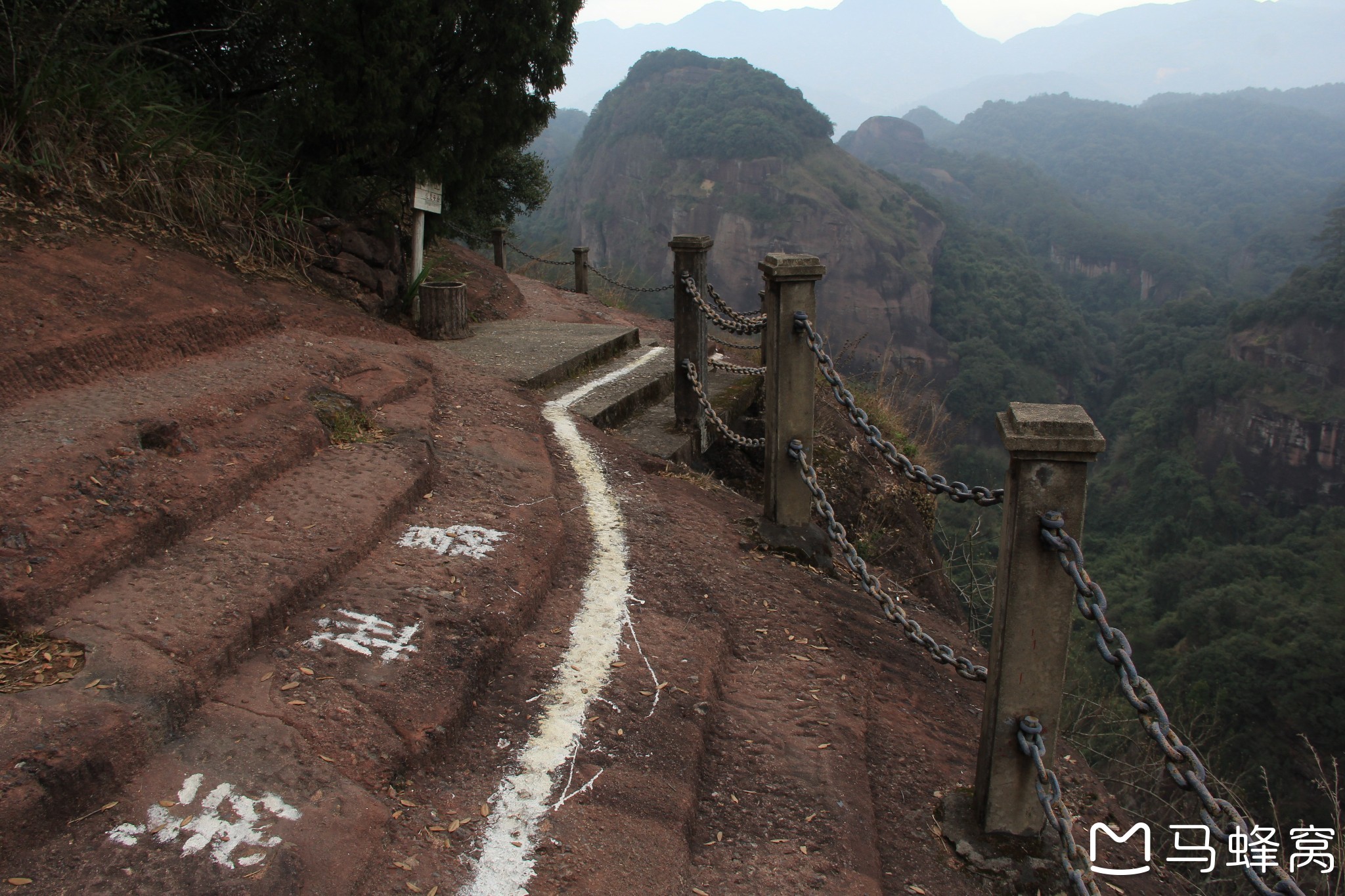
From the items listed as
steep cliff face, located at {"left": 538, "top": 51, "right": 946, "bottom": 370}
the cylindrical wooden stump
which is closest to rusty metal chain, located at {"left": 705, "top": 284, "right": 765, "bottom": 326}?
the cylindrical wooden stump

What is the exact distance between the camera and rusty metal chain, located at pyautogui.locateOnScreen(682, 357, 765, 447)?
5.50 m

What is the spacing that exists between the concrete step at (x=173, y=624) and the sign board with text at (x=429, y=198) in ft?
13.9

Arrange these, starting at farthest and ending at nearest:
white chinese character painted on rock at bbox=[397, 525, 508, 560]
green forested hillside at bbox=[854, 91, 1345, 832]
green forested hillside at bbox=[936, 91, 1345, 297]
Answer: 1. green forested hillside at bbox=[936, 91, 1345, 297]
2. green forested hillside at bbox=[854, 91, 1345, 832]
3. white chinese character painted on rock at bbox=[397, 525, 508, 560]

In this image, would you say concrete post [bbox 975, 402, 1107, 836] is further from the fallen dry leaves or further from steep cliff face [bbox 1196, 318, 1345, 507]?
steep cliff face [bbox 1196, 318, 1345, 507]

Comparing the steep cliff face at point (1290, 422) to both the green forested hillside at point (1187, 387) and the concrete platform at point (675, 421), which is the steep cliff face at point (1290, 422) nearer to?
the green forested hillside at point (1187, 387)

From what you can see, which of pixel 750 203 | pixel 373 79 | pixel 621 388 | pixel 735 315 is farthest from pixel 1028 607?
pixel 750 203

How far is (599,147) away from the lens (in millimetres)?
105062

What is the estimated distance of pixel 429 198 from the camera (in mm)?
7613

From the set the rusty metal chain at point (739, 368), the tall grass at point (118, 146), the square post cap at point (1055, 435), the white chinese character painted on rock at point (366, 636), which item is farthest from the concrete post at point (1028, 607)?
the tall grass at point (118, 146)

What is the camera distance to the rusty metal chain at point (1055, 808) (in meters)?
2.10

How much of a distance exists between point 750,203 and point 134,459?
278 ft

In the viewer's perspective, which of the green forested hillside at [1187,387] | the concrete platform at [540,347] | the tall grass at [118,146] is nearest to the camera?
the tall grass at [118,146]

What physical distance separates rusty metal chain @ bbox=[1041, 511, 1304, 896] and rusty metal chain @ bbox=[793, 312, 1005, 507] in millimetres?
275

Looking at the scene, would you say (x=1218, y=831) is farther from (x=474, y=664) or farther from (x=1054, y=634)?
(x=474, y=664)
